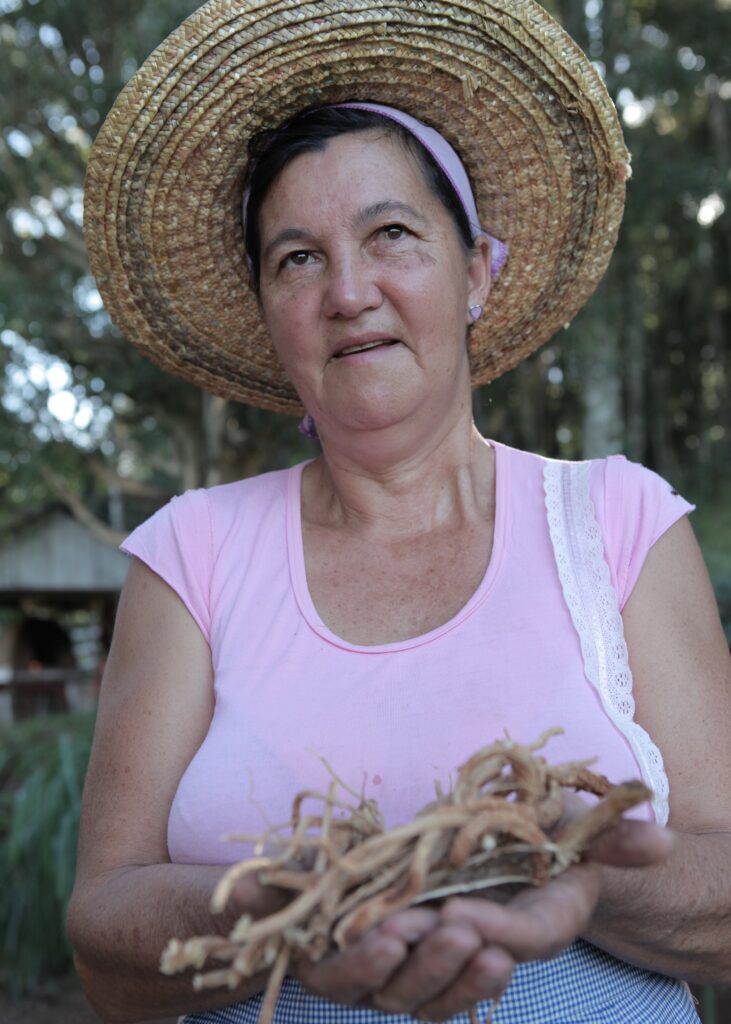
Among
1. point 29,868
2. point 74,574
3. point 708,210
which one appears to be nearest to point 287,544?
point 29,868

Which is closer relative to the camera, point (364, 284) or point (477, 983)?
point (477, 983)

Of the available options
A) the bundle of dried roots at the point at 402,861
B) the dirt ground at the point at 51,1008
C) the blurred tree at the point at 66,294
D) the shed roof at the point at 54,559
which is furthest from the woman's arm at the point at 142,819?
the shed roof at the point at 54,559

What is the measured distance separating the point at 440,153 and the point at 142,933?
1372 millimetres

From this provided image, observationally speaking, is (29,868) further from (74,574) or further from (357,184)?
(74,574)

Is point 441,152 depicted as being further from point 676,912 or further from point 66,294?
point 66,294

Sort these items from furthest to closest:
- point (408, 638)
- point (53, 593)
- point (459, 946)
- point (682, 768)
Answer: point (53, 593) → point (408, 638) → point (682, 768) → point (459, 946)

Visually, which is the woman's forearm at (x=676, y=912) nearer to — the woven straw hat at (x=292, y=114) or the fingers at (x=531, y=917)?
the fingers at (x=531, y=917)

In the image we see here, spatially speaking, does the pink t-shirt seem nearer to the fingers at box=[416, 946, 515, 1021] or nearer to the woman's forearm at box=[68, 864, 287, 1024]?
the woman's forearm at box=[68, 864, 287, 1024]

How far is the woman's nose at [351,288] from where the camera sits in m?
1.64

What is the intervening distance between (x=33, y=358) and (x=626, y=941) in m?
7.50

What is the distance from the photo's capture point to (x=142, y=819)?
154cm

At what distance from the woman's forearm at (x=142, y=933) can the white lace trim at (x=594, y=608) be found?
60cm

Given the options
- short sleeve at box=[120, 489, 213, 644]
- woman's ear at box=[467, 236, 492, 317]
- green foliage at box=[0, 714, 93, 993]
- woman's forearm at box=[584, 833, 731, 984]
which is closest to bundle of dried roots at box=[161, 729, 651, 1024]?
woman's forearm at box=[584, 833, 731, 984]

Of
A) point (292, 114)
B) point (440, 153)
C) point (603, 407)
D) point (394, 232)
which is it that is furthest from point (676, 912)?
point (603, 407)
